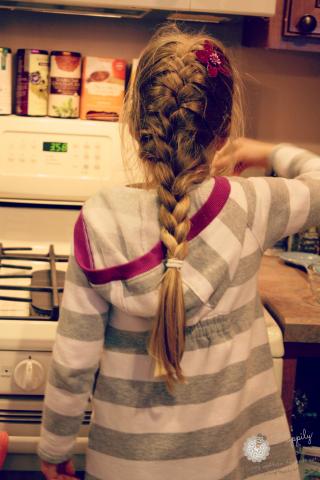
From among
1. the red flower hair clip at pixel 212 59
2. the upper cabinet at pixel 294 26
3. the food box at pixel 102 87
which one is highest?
the upper cabinet at pixel 294 26

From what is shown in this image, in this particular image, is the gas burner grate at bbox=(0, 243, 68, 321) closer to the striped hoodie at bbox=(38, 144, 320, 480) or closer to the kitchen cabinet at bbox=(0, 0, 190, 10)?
the striped hoodie at bbox=(38, 144, 320, 480)

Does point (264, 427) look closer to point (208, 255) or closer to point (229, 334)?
point (229, 334)

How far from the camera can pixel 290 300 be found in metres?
1.41

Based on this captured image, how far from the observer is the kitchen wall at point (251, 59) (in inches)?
69.6

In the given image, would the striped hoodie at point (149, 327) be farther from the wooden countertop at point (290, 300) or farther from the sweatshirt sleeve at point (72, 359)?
the wooden countertop at point (290, 300)

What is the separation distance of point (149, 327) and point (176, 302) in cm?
9

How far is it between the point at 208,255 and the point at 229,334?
136 millimetres

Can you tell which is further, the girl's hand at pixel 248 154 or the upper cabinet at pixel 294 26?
the upper cabinet at pixel 294 26

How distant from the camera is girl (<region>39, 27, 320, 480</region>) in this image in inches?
37.8

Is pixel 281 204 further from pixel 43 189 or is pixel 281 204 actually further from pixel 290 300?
pixel 43 189

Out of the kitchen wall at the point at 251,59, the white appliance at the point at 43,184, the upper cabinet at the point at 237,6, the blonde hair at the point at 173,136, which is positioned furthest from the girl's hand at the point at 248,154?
the kitchen wall at the point at 251,59

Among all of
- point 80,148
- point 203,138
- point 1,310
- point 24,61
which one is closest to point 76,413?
point 1,310

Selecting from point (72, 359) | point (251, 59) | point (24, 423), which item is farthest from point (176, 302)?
point (251, 59)

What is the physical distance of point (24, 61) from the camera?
1.70 m
